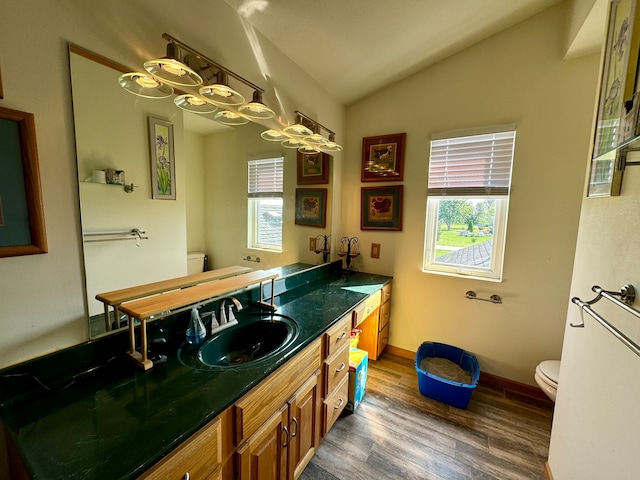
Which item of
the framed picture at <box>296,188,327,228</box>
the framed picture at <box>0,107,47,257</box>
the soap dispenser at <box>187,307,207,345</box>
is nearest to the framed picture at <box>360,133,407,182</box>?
the framed picture at <box>296,188,327,228</box>

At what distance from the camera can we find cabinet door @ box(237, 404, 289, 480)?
947mm

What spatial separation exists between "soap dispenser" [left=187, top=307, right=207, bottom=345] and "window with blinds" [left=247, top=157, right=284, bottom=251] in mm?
608

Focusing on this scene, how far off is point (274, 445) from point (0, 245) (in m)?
1.17

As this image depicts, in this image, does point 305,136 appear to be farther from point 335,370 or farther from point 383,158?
point 335,370

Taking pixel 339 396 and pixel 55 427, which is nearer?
→ pixel 55 427

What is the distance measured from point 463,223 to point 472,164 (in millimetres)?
488

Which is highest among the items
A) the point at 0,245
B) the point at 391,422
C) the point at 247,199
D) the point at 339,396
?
the point at 247,199

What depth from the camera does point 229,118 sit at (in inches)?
55.0

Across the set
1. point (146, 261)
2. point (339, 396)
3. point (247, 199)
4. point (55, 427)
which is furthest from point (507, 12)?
point (55, 427)

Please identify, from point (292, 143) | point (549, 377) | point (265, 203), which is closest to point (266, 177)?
point (265, 203)

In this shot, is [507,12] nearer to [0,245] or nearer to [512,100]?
[512,100]

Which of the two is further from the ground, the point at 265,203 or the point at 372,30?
the point at 372,30

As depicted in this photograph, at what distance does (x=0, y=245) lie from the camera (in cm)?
75

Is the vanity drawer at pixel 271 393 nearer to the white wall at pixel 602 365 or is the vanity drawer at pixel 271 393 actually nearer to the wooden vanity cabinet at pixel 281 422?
the wooden vanity cabinet at pixel 281 422
